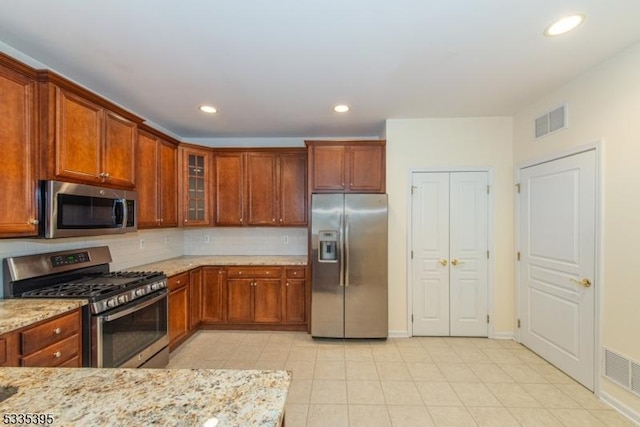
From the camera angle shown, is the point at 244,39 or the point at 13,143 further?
the point at 244,39

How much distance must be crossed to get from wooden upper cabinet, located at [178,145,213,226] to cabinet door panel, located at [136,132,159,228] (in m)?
0.47

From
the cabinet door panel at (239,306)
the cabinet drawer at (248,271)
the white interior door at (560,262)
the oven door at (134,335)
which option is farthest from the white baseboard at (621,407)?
the oven door at (134,335)

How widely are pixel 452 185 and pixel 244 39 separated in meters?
2.74

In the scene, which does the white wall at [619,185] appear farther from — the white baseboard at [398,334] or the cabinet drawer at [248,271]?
the cabinet drawer at [248,271]

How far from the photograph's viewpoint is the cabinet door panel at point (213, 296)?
3.72m

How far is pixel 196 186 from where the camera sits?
12.9 feet

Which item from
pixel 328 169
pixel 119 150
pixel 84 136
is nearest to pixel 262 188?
pixel 328 169

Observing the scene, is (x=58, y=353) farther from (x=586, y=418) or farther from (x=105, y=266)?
(x=586, y=418)

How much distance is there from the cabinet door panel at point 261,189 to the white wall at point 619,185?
3297mm

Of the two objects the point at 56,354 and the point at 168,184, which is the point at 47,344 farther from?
the point at 168,184

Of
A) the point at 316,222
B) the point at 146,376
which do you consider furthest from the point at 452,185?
the point at 146,376

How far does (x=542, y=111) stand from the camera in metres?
2.93

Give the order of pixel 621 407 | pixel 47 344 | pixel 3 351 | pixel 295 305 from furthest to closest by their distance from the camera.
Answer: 1. pixel 295 305
2. pixel 621 407
3. pixel 47 344
4. pixel 3 351

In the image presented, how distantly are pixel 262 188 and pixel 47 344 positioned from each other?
8.86ft
